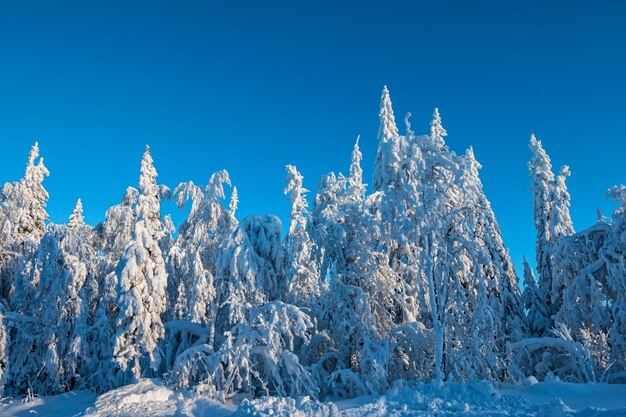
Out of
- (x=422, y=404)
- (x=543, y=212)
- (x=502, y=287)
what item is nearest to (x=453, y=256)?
(x=422, y=404)

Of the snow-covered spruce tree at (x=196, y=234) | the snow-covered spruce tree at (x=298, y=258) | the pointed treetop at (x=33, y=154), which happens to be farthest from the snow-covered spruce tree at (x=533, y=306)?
the pointed treetop at (x=33, y=154)

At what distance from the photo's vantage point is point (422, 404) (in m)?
9.62

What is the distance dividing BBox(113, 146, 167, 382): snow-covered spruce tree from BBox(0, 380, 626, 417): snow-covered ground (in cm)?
264

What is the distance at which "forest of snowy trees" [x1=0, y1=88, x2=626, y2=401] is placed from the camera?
560 inches

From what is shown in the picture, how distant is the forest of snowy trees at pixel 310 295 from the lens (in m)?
14.2

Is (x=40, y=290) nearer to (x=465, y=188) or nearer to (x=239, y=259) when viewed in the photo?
(x=239, y=259)

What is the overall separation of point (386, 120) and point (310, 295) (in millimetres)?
10733

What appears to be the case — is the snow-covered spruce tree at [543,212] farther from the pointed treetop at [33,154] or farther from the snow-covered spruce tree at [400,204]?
the pointed treetop at [33,154]

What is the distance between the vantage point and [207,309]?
59.1 feet

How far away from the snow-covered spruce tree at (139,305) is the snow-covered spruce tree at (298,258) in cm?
567

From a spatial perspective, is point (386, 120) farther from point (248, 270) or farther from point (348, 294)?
point (248, 270)

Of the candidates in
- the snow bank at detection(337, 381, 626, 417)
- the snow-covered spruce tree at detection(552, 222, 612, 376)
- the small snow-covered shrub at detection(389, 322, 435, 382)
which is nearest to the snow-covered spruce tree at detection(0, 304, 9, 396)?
the snow bank at detection(337, 381, 626, 417)

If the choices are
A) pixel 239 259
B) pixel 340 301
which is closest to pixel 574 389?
pixel 340 301

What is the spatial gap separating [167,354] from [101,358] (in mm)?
3306
